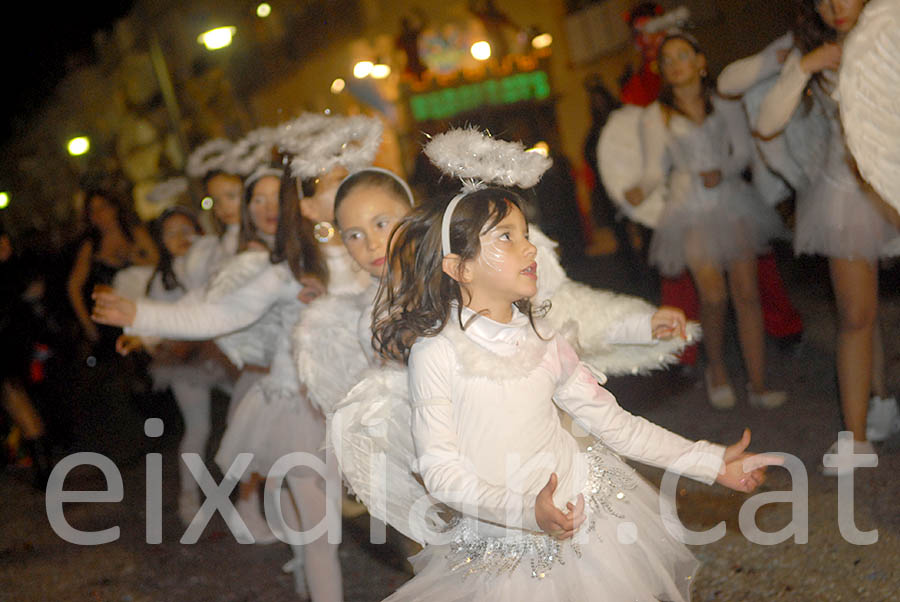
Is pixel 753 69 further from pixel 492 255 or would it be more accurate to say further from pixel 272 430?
pixel 272 430

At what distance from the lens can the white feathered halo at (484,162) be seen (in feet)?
8.09

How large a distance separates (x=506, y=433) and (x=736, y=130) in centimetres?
296

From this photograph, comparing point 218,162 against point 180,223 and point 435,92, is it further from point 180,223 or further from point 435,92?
point 435,92

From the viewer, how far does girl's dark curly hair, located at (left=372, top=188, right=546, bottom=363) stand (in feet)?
7.86

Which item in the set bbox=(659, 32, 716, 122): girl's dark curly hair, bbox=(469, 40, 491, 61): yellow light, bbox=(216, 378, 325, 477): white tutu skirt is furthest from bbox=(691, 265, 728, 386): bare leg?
bbox=(469, 40, 491, 61): yellow light

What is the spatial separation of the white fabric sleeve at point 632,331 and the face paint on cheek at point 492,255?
25.9 inches

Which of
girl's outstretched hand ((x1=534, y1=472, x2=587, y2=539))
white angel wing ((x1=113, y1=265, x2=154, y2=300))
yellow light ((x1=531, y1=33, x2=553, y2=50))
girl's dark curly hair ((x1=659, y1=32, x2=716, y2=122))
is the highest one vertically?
yellow light ((x1=531, y1=33, x2=553, y2=50))

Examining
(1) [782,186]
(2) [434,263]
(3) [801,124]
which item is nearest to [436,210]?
(2) [434,263]

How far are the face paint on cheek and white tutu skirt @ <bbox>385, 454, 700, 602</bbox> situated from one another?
738 millimetres

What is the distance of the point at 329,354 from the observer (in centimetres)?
324

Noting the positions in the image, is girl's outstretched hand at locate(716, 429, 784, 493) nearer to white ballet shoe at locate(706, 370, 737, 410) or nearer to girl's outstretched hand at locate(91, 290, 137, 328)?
girl's outstretched hand at locate(91, 290, 137, 328)

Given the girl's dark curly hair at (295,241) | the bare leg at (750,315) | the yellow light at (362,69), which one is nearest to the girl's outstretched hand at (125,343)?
the girl's dark curly hair at (295,241)

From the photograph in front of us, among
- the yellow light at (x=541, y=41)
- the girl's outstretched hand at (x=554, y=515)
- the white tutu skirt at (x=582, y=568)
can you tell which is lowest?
the white tutu skirt at (x=582, y=568)

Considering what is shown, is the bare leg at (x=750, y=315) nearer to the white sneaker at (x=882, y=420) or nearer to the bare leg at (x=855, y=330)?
the white sneaker at (x=882, y=420)
